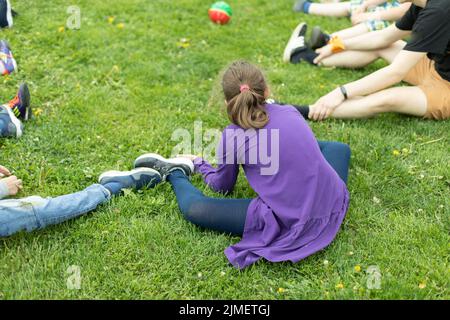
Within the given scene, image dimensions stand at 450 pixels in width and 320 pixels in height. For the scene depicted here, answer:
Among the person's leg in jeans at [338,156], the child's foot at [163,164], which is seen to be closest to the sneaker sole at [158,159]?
the child's foot at [163,164]

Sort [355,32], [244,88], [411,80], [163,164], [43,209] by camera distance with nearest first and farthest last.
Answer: [244,88]
[43,209]
[163,164]
[411,80]
[355,32]

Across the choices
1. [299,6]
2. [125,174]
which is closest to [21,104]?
[125,174]

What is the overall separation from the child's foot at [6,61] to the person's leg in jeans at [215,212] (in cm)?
251

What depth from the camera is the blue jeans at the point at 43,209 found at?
3.04 meters

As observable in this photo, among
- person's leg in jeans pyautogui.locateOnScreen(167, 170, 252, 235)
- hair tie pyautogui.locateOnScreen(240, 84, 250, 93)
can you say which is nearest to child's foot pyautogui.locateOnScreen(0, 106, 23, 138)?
person's leg in jeans pyautogui.locateOnScreen(167, 170, 252, 235)

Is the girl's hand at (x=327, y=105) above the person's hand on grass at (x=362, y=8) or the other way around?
the other way around

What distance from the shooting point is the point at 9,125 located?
4.01m

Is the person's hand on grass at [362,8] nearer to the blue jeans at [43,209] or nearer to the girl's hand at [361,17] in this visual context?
the girl's hand at [361,17]

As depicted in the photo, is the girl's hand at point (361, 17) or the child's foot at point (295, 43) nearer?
the child's foot at point (295, 43)

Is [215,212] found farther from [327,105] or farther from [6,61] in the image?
[6,61]

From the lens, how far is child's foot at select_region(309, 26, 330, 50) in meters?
5.35

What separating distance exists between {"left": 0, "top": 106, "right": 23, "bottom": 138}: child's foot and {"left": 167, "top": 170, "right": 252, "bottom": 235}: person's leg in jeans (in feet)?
5.11

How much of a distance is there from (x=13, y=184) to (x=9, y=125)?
748 millimetres

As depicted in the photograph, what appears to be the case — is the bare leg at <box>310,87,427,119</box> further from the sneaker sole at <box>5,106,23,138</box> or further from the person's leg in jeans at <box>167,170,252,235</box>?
the sneaker sole at <box>5,106,23,138</box>
